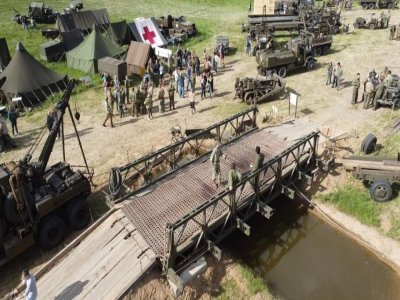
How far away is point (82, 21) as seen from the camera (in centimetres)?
3453

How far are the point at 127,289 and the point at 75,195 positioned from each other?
14.1ft

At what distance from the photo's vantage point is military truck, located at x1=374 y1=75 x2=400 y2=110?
20.2 metres

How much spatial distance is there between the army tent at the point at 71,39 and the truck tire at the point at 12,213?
20.7 meters

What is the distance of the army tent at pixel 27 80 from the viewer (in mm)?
22531

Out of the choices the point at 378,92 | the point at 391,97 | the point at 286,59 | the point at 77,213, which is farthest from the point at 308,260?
the point at 286,59

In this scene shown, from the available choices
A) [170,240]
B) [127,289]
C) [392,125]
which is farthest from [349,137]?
[127,289]

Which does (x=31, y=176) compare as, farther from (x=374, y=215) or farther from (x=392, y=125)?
(x=392, y=125)

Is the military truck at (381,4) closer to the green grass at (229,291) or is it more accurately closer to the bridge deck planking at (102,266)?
the green grass at (229,291)

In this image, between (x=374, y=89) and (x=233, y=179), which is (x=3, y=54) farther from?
(x=374, y=89)

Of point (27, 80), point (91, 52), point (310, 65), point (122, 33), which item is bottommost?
point (310, 65)

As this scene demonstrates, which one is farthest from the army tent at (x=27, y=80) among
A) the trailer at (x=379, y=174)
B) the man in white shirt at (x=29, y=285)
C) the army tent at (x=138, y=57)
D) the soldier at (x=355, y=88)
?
the trailer at (x=379, y=174)

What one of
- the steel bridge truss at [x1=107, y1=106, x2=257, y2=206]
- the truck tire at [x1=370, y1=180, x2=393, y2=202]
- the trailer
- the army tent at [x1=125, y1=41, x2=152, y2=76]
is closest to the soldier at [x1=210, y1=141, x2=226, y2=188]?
the steel bridge truss at [x1=107, y1=106, x2=257, y2=206]

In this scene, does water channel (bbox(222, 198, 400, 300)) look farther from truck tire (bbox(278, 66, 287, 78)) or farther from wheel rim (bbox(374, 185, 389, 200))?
truck tire (bbox(278, 66, 287, 78))

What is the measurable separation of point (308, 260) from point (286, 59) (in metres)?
15.0
